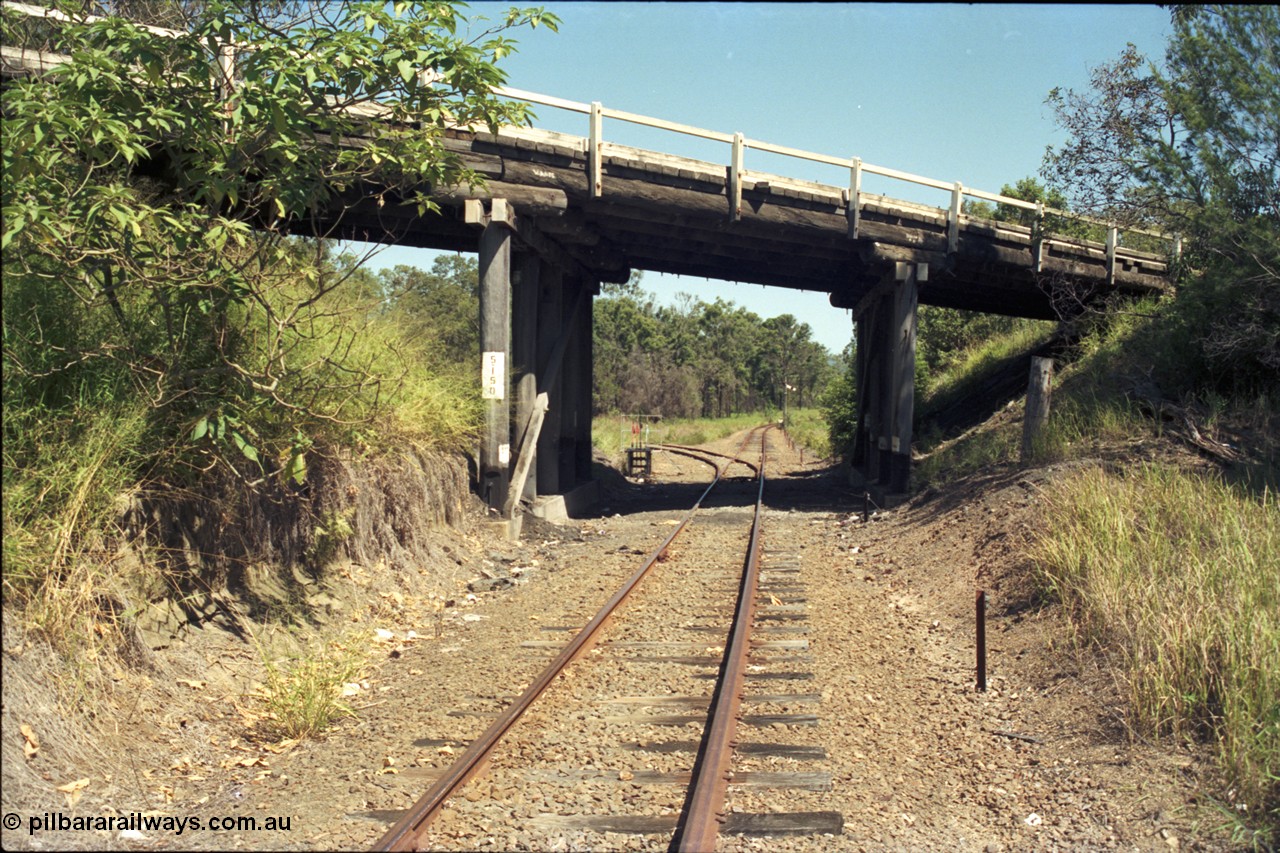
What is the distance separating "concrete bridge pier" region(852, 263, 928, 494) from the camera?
1642 centimetres

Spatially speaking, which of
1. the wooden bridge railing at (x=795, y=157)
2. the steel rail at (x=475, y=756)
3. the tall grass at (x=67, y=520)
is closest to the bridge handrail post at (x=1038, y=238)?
the wooden bridge railing at (x=795, y=157)

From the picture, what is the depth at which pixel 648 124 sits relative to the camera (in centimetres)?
1326

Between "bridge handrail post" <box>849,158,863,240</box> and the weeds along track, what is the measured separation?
8.05m

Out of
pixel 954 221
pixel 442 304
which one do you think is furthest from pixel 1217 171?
pixel 442 304

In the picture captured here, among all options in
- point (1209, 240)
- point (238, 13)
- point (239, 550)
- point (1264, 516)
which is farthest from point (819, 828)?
point (1209, 240)

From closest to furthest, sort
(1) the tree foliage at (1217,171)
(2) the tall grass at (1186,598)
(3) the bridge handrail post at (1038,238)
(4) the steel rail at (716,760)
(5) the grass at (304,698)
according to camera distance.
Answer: (4) the steel rail at (716,760) < (2) the tall grass at (1186,598) < (5) the grass at (304,698) < (1) the tree foliage at (1217,171) < (3) the bridge handrail post at (1038,238)

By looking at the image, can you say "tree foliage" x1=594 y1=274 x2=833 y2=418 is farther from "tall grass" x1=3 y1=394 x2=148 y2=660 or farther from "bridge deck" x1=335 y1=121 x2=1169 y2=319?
"tall grass" x1=3 y1=394 x2=148 y2=660

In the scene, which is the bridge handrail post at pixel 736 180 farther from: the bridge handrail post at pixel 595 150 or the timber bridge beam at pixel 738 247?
the bridge handrail post at pixel 595 150

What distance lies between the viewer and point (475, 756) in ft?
16.3

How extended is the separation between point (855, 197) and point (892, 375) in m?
3.36

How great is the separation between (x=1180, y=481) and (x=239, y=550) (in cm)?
822

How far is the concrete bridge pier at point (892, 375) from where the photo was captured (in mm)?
16422

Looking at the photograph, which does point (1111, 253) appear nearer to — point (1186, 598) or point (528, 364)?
point (528, 364)

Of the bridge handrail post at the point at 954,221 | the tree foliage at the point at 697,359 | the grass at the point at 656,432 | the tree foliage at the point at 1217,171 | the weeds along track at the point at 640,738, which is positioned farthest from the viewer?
the tree foliage at the point at 697,359
